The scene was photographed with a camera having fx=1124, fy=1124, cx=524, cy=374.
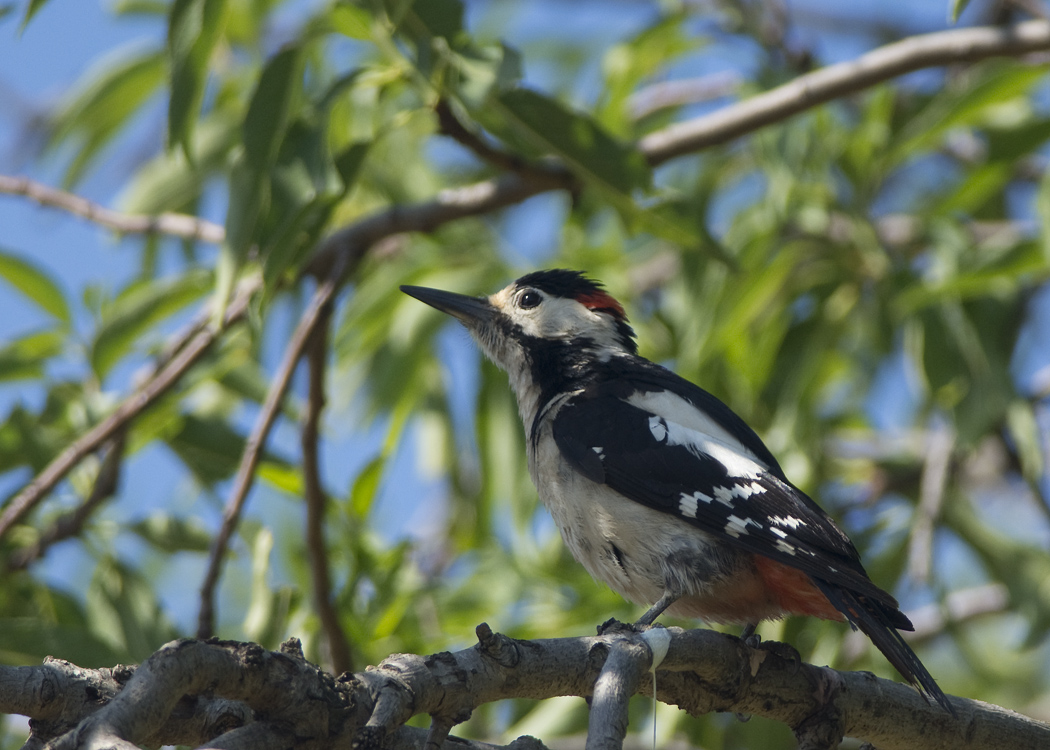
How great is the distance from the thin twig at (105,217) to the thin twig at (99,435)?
0.47m

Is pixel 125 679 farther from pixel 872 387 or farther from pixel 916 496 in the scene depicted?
pixel 872 387

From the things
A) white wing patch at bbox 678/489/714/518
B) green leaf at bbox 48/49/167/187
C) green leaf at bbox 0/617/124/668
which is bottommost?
green leaf at bbox 0/617/124/668

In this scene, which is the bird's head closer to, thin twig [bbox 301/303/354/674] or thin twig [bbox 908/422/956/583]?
thin twig [bbox 301/303/354/674]

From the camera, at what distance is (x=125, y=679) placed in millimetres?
1832

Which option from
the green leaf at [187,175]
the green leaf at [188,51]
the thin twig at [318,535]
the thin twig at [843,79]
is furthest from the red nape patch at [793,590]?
the green leaf at [187,175]

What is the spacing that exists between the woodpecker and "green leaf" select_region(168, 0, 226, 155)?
3.17ft

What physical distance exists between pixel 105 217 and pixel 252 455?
1.11 metres

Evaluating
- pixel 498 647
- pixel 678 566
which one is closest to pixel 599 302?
pixel 678 566

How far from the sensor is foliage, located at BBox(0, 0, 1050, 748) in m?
3.33

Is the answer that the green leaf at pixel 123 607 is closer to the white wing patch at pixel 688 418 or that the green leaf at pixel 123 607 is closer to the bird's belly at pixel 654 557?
the bird's belly at pixel 654 557

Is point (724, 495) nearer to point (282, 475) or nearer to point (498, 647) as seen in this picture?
point (498, 647)

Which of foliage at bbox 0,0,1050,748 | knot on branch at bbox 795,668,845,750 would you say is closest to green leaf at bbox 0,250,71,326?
foliage at bbox 0,0,1050,748

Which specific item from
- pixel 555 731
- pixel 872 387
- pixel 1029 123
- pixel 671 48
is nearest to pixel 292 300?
pixel 671 48

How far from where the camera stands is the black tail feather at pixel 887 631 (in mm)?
2357
